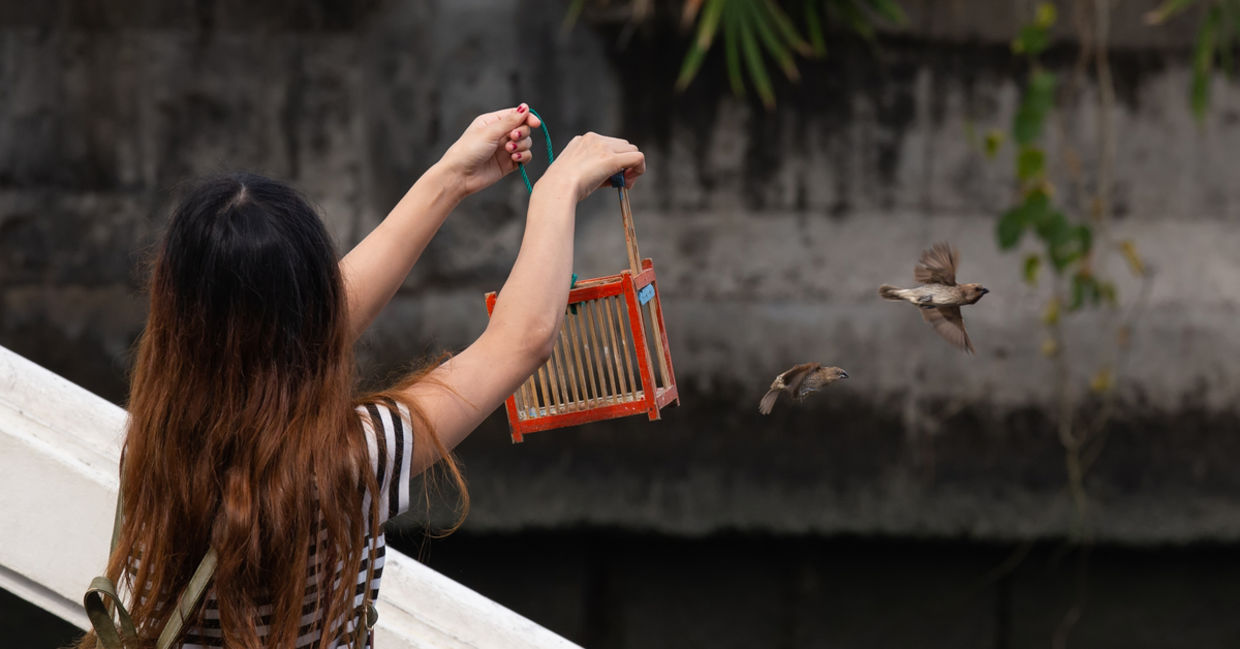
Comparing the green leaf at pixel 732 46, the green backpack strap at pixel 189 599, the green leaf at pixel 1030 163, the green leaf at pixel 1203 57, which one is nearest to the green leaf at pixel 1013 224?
the green leaf at pixel 1030 163

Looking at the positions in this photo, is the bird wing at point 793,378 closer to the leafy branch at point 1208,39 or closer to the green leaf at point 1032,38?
the green leaf at point 1032,38

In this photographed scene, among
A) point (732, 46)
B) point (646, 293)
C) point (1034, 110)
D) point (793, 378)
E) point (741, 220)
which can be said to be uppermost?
point (732, 46)

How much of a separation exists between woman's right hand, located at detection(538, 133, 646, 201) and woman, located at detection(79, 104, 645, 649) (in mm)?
105

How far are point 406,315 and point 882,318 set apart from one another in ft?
4.90

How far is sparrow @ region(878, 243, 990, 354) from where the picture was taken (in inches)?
51.2

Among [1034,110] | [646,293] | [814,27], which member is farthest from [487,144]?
[814,27]

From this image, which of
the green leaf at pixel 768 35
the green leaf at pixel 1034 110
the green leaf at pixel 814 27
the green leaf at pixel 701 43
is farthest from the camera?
the green leaf at pixel 814 27

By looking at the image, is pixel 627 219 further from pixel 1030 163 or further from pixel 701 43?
pixel 1030 163

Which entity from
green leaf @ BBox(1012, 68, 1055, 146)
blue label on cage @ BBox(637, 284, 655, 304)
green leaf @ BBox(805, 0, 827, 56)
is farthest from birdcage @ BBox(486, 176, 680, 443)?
green leaf @ BBox(805, 0, 827, 56)

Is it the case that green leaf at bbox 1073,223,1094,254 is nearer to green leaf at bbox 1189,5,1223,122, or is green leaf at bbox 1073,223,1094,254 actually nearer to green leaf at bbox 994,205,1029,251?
green leaf at bbox 994,205,1029,251

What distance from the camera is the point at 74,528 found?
135 centimetres

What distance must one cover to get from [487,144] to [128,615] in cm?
62

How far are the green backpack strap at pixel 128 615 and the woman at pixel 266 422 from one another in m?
0.01

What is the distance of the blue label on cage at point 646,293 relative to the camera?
1395 mm
